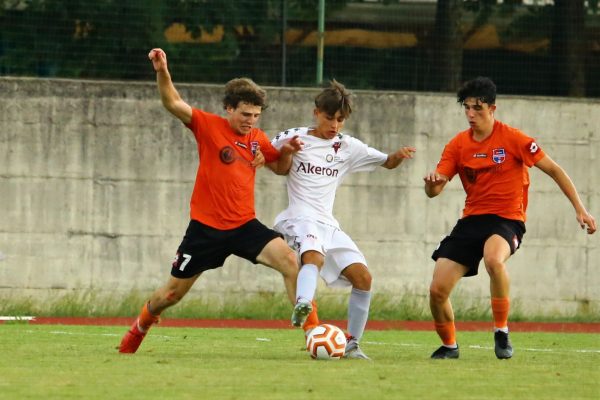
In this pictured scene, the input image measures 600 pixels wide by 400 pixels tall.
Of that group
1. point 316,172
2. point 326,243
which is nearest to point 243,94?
point 316,172

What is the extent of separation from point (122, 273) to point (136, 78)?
2423 mm

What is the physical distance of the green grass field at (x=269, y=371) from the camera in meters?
6.86

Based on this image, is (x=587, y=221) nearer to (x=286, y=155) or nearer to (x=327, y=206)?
(x=327, y=206)

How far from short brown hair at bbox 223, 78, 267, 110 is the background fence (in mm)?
6952

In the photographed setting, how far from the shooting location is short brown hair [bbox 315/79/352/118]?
936cm

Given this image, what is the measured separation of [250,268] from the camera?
52.4 feet

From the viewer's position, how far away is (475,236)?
31.2 feet

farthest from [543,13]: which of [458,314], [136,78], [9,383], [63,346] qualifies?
[9,383]

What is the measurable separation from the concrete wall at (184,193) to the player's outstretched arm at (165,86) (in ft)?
21.9

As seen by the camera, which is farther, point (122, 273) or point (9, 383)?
point (122, 273)

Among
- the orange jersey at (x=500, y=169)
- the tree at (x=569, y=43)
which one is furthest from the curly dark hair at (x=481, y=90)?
the tree at (x=569, y=43)

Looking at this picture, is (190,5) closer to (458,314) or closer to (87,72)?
(87,72)

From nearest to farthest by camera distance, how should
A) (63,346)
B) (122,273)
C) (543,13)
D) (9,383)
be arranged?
(9,383), (63,346), (122,273), (543,13)

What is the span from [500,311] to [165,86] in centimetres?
280
